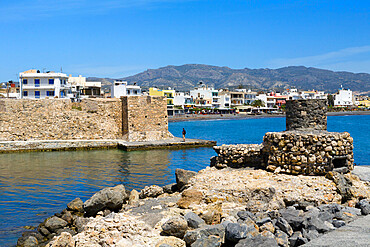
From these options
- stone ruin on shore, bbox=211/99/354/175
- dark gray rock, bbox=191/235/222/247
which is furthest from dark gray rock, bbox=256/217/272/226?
stone ruin on shore, bbox=211/99/354/175

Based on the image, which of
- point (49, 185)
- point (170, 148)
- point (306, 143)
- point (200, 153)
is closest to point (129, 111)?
point (170, 148)

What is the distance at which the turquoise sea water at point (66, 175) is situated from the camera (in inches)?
488

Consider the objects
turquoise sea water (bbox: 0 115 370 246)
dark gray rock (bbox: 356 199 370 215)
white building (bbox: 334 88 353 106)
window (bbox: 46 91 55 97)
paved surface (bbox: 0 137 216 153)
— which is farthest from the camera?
white building (bbox: 334 88 353 106)

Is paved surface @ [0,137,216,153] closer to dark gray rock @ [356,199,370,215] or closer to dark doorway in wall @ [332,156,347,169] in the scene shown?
dark doorway in wall @ [332,156,347,169]

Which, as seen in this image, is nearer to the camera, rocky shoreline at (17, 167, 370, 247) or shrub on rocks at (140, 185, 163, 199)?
rocky shoreline at (17, 167, 370, 247)

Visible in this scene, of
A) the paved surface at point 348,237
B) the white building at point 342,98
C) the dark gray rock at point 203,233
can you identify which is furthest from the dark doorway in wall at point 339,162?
the white building at point 342,98

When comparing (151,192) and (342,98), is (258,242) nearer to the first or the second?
(151,192)

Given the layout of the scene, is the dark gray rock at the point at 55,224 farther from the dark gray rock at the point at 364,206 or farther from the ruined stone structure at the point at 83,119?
the ruined stone structure at the point at 83,119

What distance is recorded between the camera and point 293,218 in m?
8.11

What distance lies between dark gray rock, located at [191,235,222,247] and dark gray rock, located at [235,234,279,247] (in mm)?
383

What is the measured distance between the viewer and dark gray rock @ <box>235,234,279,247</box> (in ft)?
21.8

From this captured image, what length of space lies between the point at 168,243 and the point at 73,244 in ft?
6.04

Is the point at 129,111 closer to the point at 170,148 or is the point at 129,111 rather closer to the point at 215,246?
the point at 170,148

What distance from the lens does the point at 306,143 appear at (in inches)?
422
